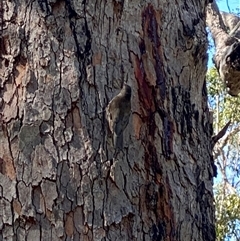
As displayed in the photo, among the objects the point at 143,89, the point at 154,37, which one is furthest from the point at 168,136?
the point at 154,37

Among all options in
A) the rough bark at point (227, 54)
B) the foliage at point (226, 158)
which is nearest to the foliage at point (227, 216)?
the foliage at point (226, 158)

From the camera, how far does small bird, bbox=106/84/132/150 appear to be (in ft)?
3.75

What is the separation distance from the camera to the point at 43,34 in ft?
3.87

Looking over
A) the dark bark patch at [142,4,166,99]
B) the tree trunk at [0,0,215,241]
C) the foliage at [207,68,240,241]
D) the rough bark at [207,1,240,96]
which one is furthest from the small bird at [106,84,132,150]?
the foliage at [207,68,240,241]

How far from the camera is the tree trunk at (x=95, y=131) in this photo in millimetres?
1090

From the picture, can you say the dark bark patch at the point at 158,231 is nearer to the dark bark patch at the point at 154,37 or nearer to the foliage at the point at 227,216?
the dark bark patch at the point at 154,37

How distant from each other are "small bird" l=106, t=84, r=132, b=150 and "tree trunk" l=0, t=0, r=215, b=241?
0.04 ft

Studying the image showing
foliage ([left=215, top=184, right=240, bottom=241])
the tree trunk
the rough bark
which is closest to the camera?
the tree trunk

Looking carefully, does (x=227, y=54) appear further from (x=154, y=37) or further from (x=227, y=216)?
(x=227, y=216)

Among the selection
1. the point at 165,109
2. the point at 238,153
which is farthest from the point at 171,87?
the point at 238,153

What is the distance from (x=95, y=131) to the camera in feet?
3.72

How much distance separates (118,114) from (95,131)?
52mm

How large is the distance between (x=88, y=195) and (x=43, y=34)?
1.02 feet

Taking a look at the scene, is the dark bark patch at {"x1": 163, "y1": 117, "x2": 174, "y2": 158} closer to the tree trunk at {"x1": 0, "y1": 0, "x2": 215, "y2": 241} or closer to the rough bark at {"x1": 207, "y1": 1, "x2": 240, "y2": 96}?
the tree trunk at {"x1": 0, "y1": 0, "x2": 215, "y2": 241}
